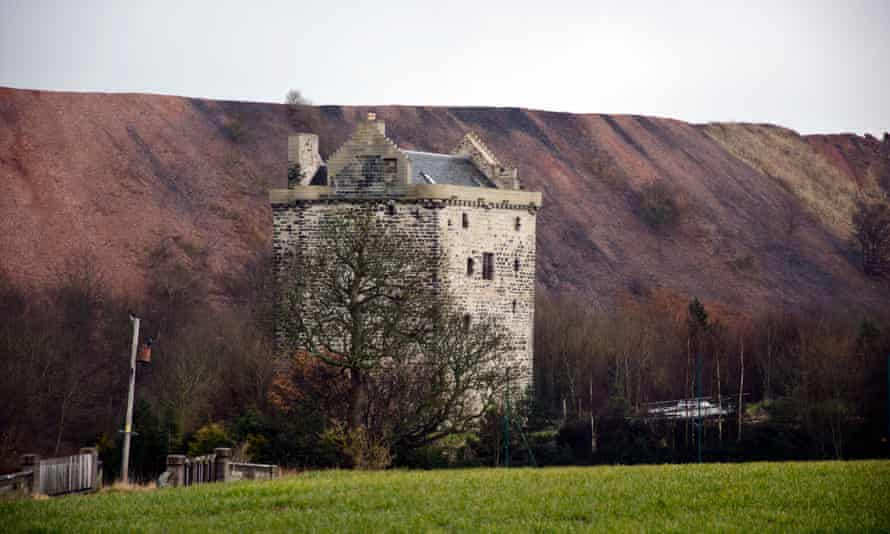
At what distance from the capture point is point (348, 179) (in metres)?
59.2

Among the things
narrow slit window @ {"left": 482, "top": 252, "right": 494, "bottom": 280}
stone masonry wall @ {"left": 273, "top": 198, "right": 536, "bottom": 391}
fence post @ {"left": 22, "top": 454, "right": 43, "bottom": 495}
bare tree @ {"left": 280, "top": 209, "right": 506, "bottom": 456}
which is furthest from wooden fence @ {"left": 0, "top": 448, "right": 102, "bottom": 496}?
narrow slit window @ {"left": 482, "top": 252, "right": 494, "bottom": 280}

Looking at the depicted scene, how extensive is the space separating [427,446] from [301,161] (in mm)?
15416

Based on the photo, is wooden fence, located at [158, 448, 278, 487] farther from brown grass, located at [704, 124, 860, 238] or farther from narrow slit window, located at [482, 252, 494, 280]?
brown grass, located at [704, 124, 860, 238]

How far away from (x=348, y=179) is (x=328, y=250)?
410 centimetres

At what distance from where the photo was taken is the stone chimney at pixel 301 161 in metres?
60.7

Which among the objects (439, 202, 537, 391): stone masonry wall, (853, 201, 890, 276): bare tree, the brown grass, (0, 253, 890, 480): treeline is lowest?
(0, 253, 890, 480): treeline

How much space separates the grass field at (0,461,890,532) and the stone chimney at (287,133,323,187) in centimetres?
2654

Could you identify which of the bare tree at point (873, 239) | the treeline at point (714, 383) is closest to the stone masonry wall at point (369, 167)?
the treeline at point (714, 383)

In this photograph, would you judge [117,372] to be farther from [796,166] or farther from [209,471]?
[796,166]

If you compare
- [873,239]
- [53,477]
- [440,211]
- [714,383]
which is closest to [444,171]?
[440,211]

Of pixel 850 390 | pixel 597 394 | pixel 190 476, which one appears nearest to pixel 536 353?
pixel 597 394

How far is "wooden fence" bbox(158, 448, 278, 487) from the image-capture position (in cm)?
3869

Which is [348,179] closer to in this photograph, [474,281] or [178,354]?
[474,281]

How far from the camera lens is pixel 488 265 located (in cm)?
6088
